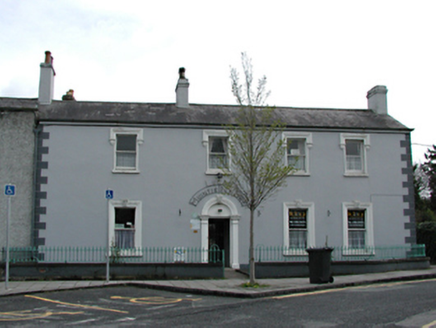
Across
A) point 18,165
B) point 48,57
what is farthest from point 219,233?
point 48,57

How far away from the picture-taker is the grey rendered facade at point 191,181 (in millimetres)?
18125

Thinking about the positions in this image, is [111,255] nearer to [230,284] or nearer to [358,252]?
[230,284]

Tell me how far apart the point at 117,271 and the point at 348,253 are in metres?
9.00

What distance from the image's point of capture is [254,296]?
40.3ft

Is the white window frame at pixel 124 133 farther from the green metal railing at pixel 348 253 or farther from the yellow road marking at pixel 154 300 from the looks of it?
the yellow road marking at pixel 154 300

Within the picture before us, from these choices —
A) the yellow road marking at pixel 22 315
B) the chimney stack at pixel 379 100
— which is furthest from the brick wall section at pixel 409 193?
the yellow road marking at pixel 22 315

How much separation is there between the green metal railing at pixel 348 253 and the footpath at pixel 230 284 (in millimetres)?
1824

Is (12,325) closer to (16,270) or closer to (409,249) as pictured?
(16,270)

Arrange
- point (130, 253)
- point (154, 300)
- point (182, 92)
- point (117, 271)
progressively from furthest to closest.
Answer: point (182, 92), point (130, 253), point (117, 271), point (154, 300)

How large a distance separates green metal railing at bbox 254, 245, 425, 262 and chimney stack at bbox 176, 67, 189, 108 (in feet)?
22.2

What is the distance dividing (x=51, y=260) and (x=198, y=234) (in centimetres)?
539

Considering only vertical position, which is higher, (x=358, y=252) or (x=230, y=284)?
(x=358, y=252)

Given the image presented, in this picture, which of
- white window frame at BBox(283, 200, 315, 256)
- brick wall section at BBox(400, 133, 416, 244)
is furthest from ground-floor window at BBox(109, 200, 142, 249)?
brick wall section at BBox(400, 133, 416, 244)

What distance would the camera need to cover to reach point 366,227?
19531 millimetres
